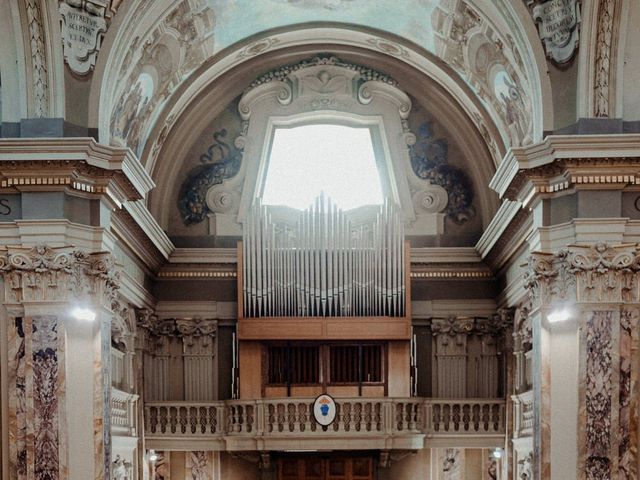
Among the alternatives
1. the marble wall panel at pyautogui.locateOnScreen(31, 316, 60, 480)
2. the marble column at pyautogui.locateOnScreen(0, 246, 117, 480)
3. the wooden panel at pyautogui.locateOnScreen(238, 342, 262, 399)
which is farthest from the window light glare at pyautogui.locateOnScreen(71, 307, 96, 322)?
the wooden panel at pyautogui.locateOnScreen(238, 342, 262, 399)

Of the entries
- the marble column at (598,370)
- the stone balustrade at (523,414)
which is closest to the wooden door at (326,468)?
the stone balustrade at (523,414)

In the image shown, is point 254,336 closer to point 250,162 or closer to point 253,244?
point 253,244

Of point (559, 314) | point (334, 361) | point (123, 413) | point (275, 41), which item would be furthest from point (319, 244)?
point (559, 314)

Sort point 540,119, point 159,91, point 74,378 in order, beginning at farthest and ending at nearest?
point 159,91 < point 540,119 < point 74,378

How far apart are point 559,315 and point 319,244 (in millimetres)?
6579

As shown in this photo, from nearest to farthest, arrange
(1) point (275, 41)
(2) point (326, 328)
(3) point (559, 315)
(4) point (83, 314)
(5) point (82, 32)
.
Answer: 1. (4) point (83, 314)
2. (3) point (559, 315)
3. (5) point (82, 32)
4. (2) point (326, 328)
5. (1) point (275, 41)

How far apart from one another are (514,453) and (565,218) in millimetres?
5739

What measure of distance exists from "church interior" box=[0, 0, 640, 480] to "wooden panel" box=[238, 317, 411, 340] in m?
0.04

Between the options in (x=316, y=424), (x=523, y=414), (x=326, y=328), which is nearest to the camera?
(x=523, y=414)

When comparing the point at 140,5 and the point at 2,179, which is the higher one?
the point at 140,5

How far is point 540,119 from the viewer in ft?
50.6

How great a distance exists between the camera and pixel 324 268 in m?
20.4

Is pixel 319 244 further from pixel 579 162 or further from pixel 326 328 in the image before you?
pixel 579 162

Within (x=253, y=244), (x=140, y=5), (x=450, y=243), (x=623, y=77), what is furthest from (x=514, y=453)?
(x=140, y=5)
